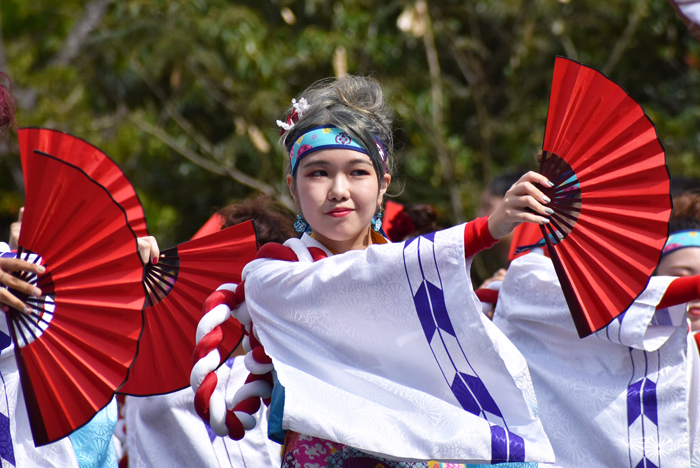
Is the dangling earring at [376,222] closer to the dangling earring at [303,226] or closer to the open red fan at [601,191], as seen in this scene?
the dangling earring at [303,226]

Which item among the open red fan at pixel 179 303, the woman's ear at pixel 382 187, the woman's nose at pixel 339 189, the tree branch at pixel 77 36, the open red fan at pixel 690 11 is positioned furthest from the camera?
the tree branch at pixel 77 36

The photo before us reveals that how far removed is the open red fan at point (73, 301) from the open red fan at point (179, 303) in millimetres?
399

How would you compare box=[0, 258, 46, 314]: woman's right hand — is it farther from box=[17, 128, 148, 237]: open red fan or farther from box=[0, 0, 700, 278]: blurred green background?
box=[0, 0, 700, 278]: blurred green background

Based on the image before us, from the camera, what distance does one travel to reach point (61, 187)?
5.86 ft

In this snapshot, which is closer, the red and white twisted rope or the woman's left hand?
the woman's left hand

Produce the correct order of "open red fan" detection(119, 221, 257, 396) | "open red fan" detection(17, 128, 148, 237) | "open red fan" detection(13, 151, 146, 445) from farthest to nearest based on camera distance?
"open red fan" detection(17, 128, 148, 237), "open red fan" detection(119, 221, 257, 396), "open red fan" detection(13, 151, 146, 445)

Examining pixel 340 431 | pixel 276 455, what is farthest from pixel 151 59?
pixel 340 431

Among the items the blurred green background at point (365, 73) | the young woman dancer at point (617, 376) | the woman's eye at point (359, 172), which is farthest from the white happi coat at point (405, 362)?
the blurred green background at point (365, 73)

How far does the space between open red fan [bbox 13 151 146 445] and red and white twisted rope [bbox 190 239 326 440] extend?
0.18 meters

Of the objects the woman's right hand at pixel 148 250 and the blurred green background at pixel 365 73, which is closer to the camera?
the woman's right hand at pixel 148 250

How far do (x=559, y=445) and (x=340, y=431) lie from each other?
90cm

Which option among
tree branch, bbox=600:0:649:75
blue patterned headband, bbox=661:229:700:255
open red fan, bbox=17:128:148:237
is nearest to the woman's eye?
open red fan, bbox=17:128:148:237

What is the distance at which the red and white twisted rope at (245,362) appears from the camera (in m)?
1.88

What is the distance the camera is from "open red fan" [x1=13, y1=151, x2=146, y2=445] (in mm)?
1782
